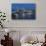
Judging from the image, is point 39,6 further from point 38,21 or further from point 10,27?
point 10,27

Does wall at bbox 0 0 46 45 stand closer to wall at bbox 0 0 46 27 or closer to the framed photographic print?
wall at bbox 0 0 46 27

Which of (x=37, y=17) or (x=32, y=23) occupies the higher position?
(x=37, y=17)

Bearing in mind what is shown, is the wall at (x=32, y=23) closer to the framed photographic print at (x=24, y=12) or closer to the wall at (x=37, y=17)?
the wall at (x=37, y=17)

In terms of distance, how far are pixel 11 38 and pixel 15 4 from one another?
1137 millimetres

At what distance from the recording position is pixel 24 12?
5.38 m

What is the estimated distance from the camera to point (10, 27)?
5363 mm

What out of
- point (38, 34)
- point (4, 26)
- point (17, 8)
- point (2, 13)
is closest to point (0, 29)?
point (4, 26)

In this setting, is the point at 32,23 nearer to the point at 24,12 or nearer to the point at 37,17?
the point at 37,17

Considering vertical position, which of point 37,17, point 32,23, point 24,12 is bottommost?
point 32,23

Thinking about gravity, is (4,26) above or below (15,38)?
above

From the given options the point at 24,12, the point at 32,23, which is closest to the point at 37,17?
the point at 32,23

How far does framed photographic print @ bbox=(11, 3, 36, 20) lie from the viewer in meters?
5.36

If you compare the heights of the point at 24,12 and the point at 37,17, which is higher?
the point at 24,12

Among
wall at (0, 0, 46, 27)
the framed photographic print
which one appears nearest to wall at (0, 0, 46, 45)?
wall at (0, 0, 46, 27)
